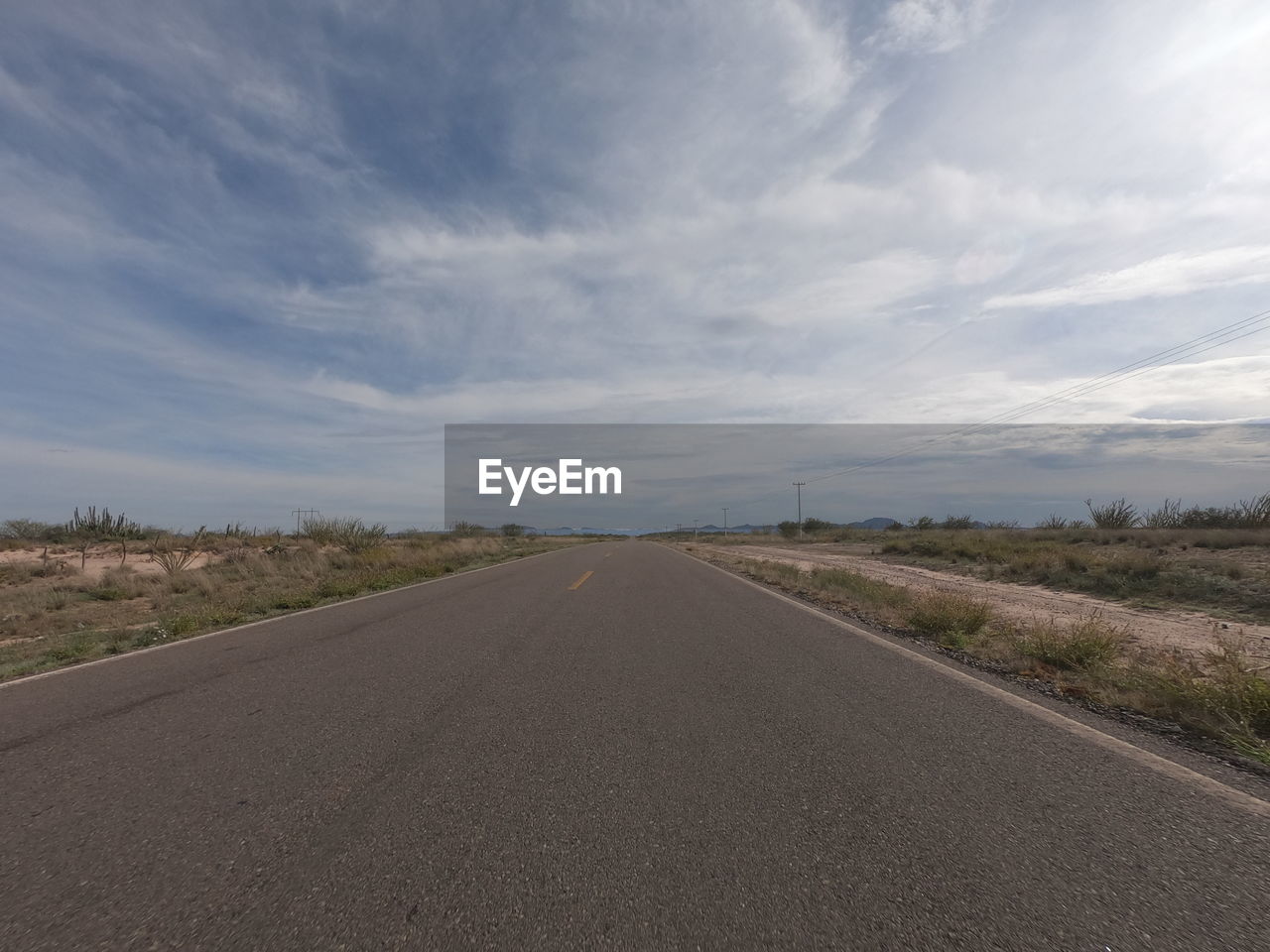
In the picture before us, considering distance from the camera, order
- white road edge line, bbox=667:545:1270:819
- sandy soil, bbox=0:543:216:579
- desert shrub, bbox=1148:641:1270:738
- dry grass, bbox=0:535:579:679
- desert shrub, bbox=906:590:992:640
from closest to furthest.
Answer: white road edge line, bbox=667:545:1270:819
desert shrub, bbox=1148:641:1270:738
desert shrub, bbox=906:590:992:640
dry grass, bbox=0:535:579:679
sandy soil, bbox=0:543:216:579

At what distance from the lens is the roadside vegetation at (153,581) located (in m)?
9.14

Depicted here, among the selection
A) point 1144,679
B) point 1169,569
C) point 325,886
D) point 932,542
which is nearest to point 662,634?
point 1144,679

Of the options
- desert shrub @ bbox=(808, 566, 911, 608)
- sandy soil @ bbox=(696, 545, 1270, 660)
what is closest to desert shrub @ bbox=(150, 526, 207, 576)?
desert shrub @ bbox=(808, 566, 911, 608)

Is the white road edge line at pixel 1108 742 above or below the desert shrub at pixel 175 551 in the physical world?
below

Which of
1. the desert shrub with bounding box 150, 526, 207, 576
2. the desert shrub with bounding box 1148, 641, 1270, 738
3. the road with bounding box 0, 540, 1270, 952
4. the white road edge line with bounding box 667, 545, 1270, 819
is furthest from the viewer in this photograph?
the desert shrub with bounding box 150, 526, 207, 576

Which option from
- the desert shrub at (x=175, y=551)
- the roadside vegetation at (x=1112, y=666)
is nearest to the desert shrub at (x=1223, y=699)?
the roadside vegetation at (x=1112, y=666)

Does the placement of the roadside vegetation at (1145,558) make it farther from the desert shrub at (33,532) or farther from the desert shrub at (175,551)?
the desert shrub at (33,532)

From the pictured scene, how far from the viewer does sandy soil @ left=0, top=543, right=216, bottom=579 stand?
22219 millimetres

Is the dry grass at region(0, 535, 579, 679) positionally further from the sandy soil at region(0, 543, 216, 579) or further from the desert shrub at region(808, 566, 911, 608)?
the desert shrub at region(808, 566, 911, 608)

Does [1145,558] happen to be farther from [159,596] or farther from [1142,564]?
[159,596]

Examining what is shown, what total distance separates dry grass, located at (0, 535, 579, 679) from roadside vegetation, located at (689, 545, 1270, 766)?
10024 millimetres

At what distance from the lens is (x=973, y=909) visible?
7.38 feet

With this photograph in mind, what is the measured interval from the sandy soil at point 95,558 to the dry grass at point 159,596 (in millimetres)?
763

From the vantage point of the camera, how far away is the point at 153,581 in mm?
17266
